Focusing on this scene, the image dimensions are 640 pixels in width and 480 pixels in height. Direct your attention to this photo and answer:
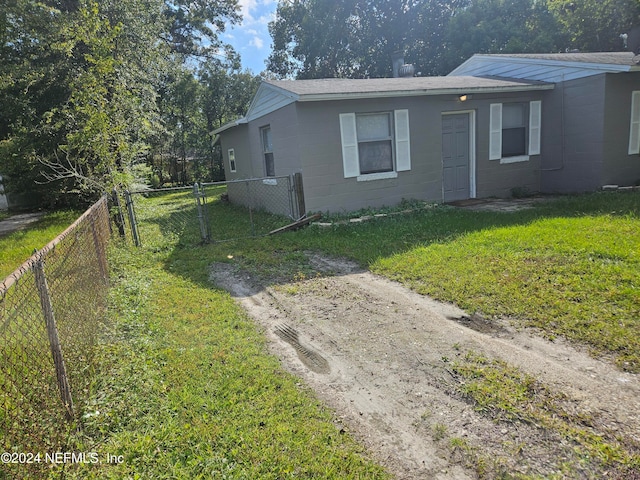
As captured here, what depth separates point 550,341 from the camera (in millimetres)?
3283

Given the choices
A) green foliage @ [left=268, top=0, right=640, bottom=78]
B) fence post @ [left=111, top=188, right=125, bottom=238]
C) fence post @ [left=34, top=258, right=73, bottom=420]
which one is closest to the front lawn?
fence post @ [left=111, top=188, right=125, bottom=238]

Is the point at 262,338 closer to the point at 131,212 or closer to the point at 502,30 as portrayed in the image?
the point at 131,212

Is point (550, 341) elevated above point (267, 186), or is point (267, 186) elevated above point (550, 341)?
point (267, 186)

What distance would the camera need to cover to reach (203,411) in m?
2.60

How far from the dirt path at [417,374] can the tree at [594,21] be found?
22.7 m

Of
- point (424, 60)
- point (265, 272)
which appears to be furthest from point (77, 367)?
point (424, 60)

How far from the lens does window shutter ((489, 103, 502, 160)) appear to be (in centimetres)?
995

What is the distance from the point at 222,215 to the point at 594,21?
841 inches

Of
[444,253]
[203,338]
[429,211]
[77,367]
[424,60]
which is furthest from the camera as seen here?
[424,60]

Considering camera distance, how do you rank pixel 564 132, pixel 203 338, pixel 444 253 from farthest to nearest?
pixel 564 132, pixel 444 253, pixel 203 338

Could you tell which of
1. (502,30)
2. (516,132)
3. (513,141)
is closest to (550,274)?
(513,141)

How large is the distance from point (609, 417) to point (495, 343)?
1014 mm

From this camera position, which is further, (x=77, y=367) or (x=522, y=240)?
(x=522, y=240)

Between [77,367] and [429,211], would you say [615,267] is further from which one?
[77,367]
